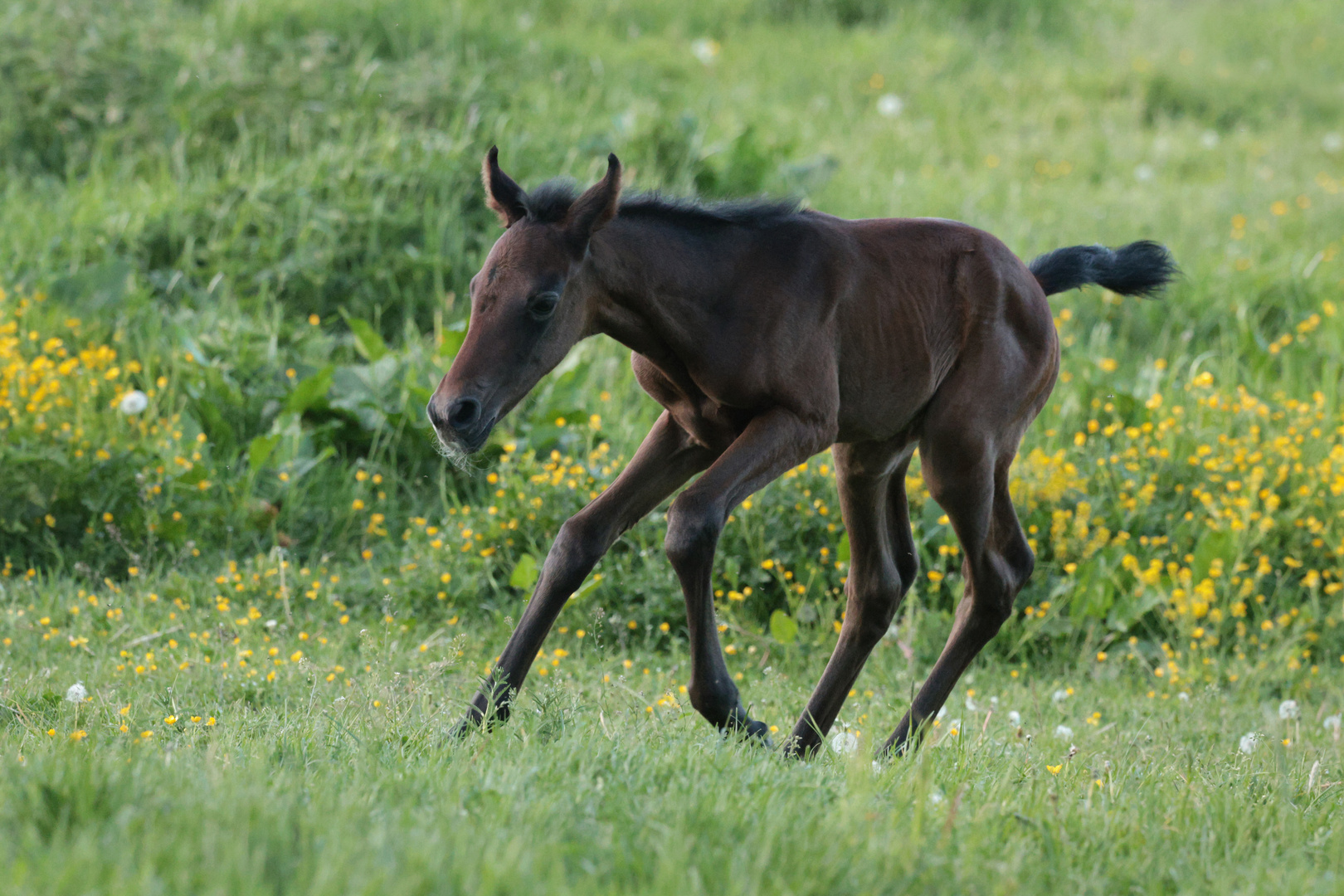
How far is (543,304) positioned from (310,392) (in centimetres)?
314

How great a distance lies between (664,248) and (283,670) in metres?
1.95

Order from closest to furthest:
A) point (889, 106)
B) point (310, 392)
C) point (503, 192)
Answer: point (503, 192), point (310, 392), point (889, 106)

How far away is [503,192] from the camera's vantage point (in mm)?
3277

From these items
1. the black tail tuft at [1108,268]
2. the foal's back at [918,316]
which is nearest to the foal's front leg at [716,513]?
the foal's back at [918,316]

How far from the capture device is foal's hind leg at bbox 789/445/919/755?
391 cm

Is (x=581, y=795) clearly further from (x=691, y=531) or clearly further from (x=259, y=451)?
(x=259, y=451)

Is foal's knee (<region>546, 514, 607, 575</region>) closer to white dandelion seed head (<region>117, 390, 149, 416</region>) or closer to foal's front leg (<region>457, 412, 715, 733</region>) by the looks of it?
foal's front leg (<region>457, 412, 715, 733</region>)

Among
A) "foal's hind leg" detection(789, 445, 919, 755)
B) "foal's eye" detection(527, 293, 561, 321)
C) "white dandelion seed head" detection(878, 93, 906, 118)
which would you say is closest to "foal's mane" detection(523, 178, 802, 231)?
"foal's eye" detection(527, 293, 561, 321)

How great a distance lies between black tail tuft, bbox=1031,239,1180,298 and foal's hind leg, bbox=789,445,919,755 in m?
0.75

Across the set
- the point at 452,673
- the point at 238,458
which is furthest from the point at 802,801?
the point at 238,458

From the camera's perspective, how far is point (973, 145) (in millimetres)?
10500

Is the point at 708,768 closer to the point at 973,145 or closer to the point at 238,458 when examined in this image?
the point at 238,458

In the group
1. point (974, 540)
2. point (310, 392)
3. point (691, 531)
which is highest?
point (691, 531)

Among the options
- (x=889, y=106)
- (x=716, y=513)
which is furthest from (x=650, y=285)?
(x=889, y=106)
